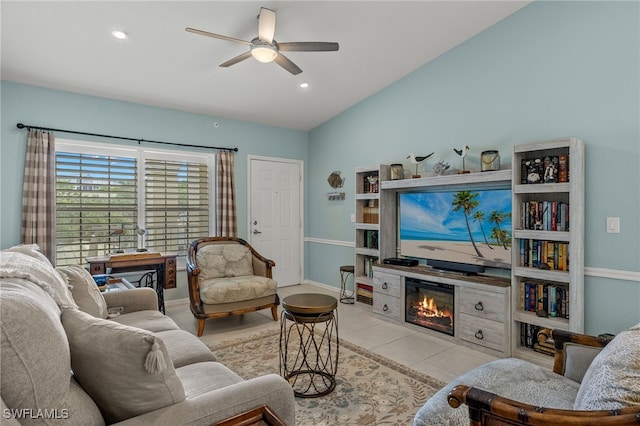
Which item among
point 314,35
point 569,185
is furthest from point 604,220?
point 314,35

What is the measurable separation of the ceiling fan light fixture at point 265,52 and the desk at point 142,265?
8.49 ft

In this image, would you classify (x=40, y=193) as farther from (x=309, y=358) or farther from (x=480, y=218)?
(x=480, y=218)

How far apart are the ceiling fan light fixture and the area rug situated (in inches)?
101

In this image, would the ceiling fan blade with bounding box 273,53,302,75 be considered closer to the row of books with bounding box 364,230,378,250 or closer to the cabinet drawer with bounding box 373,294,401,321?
the row of books with bounding box 364,230,378,250

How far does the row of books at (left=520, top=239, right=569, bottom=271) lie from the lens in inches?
110

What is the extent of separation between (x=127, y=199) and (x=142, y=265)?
3.33ft

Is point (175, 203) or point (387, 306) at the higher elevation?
point (175, 203)

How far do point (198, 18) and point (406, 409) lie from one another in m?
3.45

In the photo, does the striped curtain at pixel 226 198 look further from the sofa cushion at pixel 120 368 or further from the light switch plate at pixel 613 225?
the light switch plate at pixel 613 225

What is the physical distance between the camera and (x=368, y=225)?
176 inches

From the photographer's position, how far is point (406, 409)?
7.25 feet

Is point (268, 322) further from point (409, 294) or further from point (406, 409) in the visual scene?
point (406, 409)

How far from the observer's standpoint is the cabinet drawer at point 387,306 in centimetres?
390

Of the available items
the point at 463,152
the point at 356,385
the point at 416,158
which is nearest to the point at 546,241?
the point at 463,152
